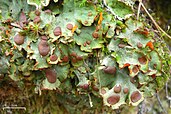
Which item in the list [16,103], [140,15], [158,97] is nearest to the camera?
[140,15]

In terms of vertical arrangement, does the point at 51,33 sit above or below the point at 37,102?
above

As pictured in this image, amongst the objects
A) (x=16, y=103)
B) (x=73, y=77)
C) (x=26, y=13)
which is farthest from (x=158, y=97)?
(x=26, y=13)

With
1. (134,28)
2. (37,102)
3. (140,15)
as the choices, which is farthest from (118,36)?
(37,102)

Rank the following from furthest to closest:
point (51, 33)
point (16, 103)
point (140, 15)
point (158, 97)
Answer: point (158, 97) → point (16, 103) → point (140, 15) → point (51, 33)

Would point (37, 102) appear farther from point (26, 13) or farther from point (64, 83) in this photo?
point (26, 13)

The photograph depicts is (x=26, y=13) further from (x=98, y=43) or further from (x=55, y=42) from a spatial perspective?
(x=98, y=43)

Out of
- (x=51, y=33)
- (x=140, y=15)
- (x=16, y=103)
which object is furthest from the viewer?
(x=16, y=103)

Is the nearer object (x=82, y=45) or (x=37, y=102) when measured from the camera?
(x=82, y=45)

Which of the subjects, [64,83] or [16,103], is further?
[16,103]

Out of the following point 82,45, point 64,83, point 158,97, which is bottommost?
point 158,97
